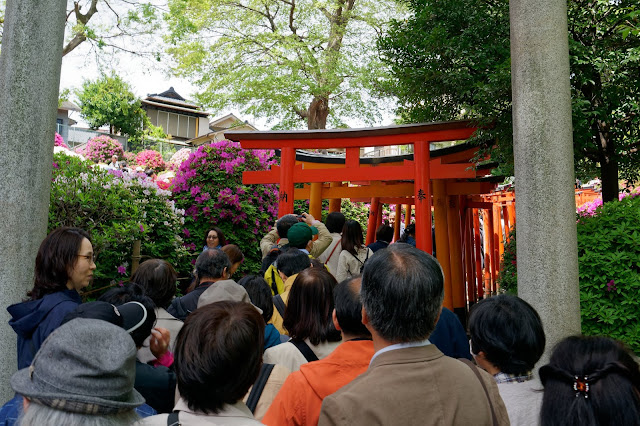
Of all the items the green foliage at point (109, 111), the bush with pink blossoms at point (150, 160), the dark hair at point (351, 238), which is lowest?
the dark hair at point (351, 238)

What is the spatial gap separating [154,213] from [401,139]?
349cm

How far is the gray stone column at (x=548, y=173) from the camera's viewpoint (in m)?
3.69

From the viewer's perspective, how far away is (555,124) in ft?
12.2

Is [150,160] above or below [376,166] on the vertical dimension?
above

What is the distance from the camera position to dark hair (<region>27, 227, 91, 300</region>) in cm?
257

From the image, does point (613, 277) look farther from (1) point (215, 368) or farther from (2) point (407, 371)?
(1) point (215, 368)

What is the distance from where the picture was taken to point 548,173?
3725 mm

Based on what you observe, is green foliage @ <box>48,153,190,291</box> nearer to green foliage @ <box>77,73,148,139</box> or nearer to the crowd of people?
the crowd of people

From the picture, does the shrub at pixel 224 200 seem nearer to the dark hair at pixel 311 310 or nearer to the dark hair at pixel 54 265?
the dark hair at pixel 54 265

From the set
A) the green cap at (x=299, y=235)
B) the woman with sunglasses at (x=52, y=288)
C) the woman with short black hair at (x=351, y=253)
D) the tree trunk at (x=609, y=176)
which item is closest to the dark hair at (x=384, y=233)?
the woman with short black hair at (x=351, y=253)

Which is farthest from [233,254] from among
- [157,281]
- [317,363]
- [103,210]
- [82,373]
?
[82,373]

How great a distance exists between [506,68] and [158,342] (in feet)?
13.6

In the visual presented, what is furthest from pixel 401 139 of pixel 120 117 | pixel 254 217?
pixel 120 117

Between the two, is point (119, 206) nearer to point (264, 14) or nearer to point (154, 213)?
point (154, 213)
